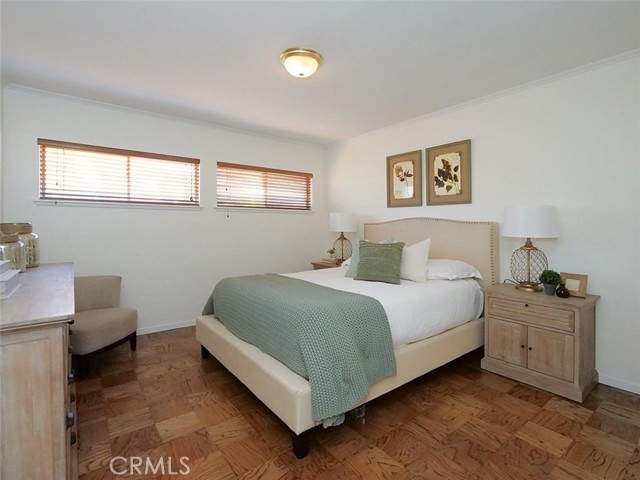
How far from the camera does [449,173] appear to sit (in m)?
3.34

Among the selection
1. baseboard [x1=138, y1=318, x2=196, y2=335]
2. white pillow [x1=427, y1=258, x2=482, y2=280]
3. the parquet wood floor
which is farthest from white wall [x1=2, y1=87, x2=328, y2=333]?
white pillow [x1=427, y1=258, x2=482, y2=280]

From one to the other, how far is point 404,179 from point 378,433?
2.73 meters

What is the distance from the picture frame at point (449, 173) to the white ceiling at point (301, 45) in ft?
1.52

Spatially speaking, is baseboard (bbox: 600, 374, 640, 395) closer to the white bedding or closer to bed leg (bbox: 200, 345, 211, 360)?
the white bedding

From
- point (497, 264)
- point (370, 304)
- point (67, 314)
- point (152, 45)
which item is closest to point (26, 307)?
point (67, 314)

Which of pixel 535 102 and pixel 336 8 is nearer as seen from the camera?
pixel 336 8

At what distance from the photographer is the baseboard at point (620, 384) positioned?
2277 millimetres

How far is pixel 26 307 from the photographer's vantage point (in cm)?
109

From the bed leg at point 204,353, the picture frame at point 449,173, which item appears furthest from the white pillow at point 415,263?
the bed leg at point 204,353

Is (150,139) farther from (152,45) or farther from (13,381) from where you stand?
(13,381)

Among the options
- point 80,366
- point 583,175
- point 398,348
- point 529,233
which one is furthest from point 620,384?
point 80,366

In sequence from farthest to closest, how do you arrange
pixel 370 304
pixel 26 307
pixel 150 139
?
pixel 150 139 → pixel 370 304 → pixel 26 307

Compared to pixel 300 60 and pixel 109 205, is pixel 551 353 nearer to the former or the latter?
pixel 300 60

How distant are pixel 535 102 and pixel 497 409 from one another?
2.46 meters
